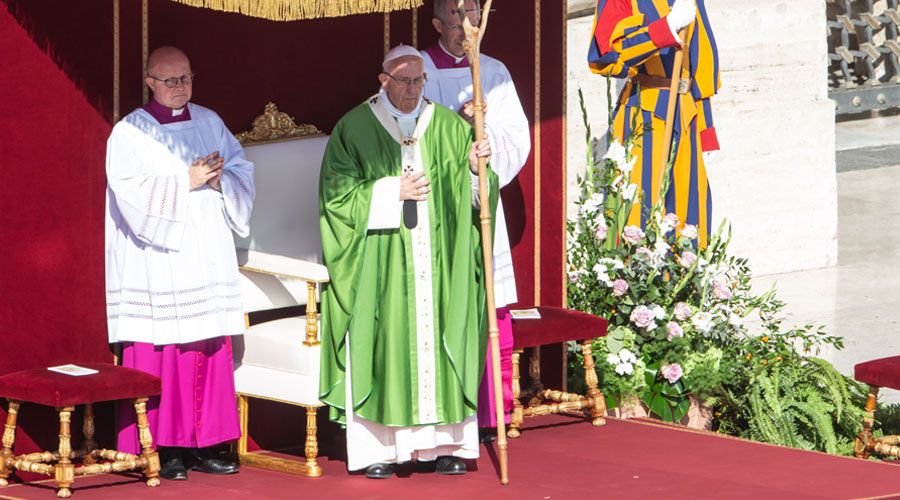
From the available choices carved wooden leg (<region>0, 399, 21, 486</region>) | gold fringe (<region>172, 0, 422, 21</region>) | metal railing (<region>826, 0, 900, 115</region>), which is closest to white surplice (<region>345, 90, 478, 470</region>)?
gold fringe (<region>172, 0, 422, 21</region>)

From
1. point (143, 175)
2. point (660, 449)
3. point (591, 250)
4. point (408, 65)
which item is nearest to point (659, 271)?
point (591, 250)

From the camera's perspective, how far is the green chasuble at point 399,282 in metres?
10.1

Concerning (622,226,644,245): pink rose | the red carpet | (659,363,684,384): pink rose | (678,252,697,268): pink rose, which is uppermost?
(622,226,644,245): pink rose

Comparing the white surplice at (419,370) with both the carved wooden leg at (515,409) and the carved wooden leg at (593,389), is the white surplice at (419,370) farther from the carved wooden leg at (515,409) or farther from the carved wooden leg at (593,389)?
the carved wooden leg at (593,389)

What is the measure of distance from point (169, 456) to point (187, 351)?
461mm

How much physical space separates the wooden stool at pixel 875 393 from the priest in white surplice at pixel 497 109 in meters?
1.58

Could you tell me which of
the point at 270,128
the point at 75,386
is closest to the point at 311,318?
the point at 270,128

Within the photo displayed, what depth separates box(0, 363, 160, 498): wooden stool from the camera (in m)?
9.54

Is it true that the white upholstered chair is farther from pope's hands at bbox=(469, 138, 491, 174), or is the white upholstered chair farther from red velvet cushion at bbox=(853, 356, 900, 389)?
red velvet cushion at bbox=(853, 356, 900, 389)

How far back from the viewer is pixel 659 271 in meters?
11.7

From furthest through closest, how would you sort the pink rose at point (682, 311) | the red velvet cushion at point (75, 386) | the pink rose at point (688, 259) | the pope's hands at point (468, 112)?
the pink rose at point (688, 259)
the pink rose at point (682, 311)
the pope's hands at point (468, 112)
the red velvet cushion at point (75, 386)

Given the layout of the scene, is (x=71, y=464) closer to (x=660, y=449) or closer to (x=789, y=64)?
(x=660, y=449)

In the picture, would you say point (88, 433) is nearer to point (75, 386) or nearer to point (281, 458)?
point (75, 386)

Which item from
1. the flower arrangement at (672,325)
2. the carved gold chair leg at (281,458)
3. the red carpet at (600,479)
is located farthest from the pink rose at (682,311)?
the carved gold chair leg at (281,458)
